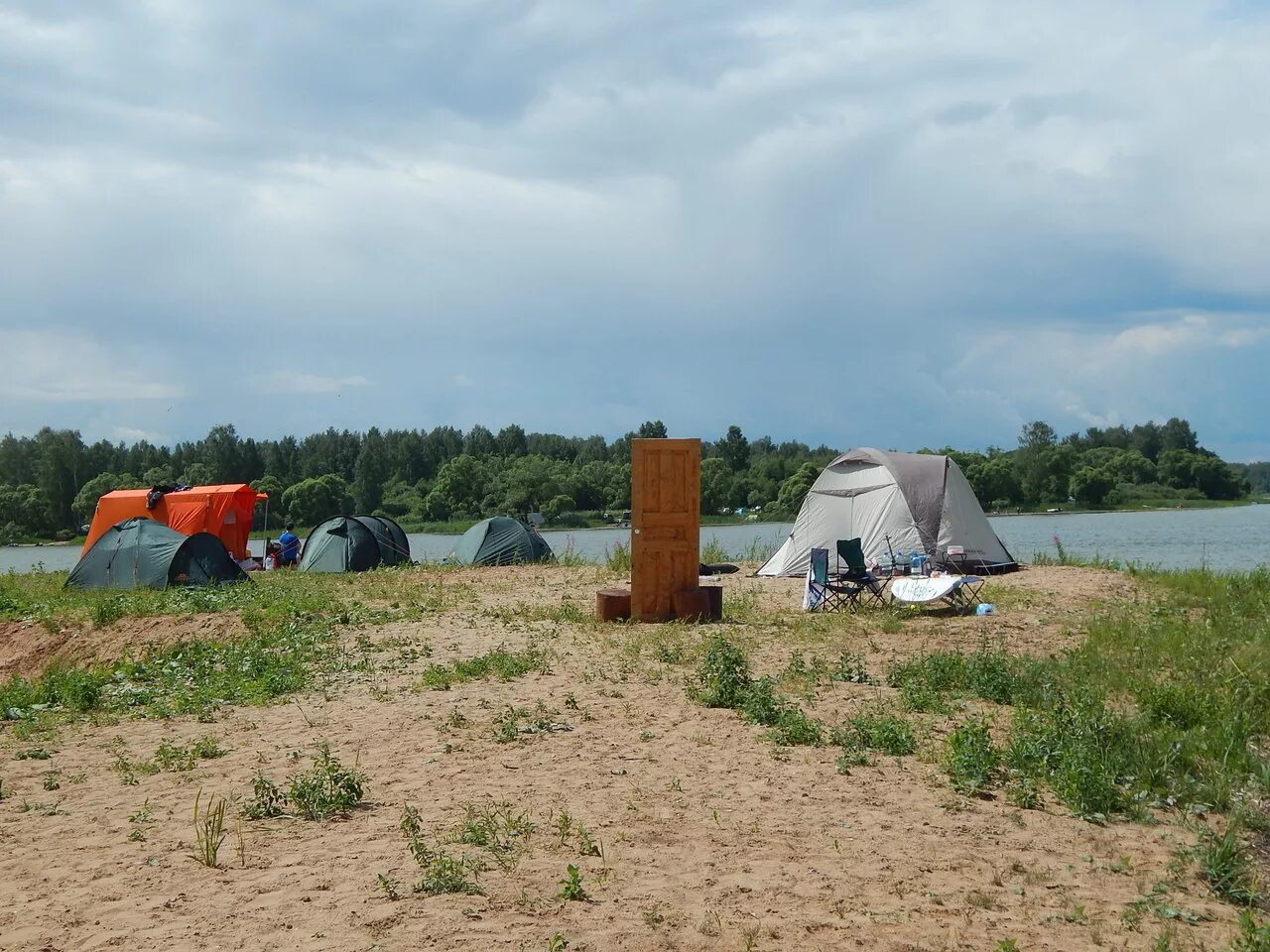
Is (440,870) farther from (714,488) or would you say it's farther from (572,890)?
(714,488)

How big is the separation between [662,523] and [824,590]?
2.59m

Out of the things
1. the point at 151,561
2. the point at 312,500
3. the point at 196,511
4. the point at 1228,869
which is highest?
the point at 312,500

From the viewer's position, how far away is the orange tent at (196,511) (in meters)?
23.1

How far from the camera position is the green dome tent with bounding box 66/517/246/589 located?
57.8 feet

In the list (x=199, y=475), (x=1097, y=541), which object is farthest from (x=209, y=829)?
(x=199, y=475)

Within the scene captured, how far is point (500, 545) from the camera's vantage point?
2302cm

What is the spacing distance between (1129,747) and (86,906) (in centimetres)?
576

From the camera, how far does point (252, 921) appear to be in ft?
14.0

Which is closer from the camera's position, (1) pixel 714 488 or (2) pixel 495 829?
(2) pixel 495 829

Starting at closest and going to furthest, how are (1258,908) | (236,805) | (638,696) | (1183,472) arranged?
(1258,908)
(236,805)
(638,696)
(1183,472)

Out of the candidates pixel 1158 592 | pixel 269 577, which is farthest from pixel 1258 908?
pixel 269 577

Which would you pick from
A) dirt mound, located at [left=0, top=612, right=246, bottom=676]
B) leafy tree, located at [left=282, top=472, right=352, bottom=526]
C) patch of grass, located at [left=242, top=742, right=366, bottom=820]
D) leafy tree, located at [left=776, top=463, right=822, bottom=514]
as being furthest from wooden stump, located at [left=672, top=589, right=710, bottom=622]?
leafy tree, located at [left=282, top=472, right=352, bottom=526]

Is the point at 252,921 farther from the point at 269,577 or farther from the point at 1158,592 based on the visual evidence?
the point at 269,577

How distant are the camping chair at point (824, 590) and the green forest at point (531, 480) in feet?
91.5
